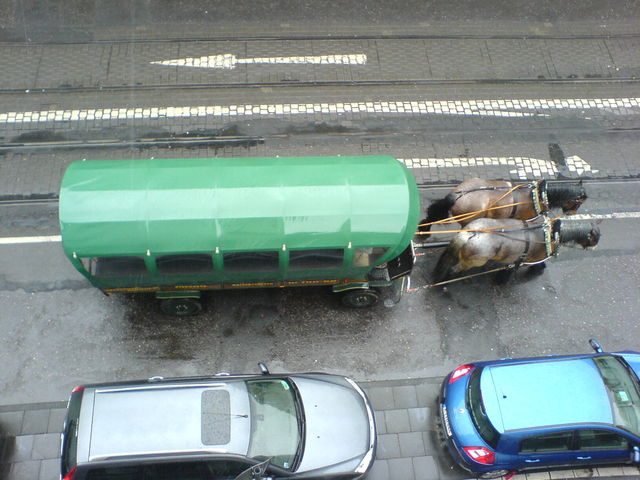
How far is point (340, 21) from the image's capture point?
539 inches

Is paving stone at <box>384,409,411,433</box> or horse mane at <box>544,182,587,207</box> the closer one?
paving stone at <box>384,409,411,433</box>

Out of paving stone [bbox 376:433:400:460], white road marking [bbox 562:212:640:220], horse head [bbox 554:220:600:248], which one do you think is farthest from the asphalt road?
horse head [bbox 554:220:600:248]

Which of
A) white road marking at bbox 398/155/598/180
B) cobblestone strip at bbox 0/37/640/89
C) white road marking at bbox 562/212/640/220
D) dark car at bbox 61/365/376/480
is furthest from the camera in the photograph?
cobblestone strip at bbox 0/37/640/89

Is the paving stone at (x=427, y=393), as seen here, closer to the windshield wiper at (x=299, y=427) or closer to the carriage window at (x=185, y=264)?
the windshield wiper at (x=299, y=427)

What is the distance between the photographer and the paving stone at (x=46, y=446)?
8.50m

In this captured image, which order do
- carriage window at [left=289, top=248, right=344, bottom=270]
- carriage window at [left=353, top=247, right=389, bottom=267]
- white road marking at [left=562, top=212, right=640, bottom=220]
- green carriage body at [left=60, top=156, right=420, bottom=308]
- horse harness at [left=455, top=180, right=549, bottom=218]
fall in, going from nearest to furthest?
green carriage body at [left=60, top=156, right=420, bottom=308]
carriage window at [left=289, top=248, right=344, bottom=270]
carriage window at [left=353, top=247, right=389, bottom=267]
horse harness at [left=455, top=180, right=549, bottom=218]
white road marking at [left=562, top=212, right=640, bottom=220]

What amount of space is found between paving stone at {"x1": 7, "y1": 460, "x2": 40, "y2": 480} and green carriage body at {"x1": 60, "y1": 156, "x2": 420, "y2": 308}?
279 centimetres

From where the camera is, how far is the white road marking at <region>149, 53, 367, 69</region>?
12.7 metres

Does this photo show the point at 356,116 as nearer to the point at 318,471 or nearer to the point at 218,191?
the point at 218,191

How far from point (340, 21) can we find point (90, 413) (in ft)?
34.1

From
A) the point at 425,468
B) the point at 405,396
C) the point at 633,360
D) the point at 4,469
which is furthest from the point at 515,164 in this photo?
the point at 4,469

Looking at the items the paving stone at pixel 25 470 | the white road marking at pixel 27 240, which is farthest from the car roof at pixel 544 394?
the white road marking at pixel 27 240

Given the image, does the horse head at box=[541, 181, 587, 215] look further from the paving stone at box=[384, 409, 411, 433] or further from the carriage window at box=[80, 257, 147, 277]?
the carriage window at box=[80, 257, 147, 277]

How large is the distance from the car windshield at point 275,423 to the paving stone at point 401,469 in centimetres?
184
